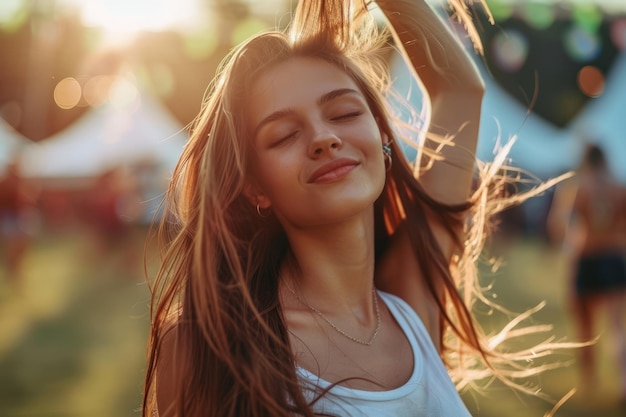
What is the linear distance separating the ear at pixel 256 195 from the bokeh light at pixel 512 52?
13.9m

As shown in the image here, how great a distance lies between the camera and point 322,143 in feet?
5.57

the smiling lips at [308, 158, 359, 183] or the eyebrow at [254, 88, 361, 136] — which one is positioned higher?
the eyebrow at [254, 88, 361, 136]

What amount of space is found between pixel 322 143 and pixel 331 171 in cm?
6

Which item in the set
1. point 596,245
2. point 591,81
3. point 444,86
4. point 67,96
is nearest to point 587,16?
point 591,81

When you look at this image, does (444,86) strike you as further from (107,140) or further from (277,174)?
(107,140)

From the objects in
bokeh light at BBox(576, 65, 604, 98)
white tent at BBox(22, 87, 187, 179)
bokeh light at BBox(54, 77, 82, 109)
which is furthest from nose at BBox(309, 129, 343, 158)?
bokeh light at BBox(576, 65, 604, 98)

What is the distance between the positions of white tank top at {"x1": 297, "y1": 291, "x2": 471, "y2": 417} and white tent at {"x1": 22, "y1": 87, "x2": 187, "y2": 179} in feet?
47.6

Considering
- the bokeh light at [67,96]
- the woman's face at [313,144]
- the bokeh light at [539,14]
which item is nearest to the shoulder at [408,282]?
the woman's face at [313,144]

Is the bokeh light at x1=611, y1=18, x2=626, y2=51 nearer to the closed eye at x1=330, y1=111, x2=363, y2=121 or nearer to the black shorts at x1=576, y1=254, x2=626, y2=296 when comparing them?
the black shorts at x1=576, y1=254, x2=626, y2=296

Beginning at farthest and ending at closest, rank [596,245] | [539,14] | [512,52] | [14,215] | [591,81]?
[591,81]
[539,14]
[512,52]
[14,215]
[596,245]

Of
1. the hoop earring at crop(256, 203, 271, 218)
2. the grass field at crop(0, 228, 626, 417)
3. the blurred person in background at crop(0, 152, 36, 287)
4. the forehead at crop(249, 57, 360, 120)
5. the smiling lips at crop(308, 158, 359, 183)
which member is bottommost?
the grass field at crop(0, 228, 626, 417)

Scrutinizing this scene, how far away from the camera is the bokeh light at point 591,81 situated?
1719 centimetres

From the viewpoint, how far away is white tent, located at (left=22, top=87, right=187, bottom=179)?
16.3m

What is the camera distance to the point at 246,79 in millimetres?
1853
